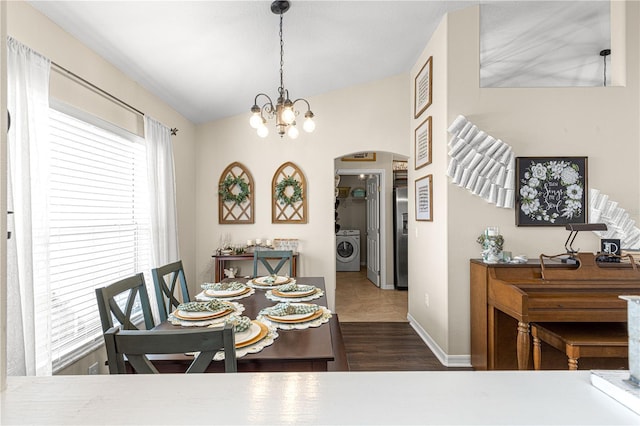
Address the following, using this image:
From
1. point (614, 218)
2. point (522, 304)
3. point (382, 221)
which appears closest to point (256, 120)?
point (522, 304)

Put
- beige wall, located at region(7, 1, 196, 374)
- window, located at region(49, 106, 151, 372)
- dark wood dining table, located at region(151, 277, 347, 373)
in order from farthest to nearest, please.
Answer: window, located at region(49, 106, 151, 372)
beige wall, located at region(7, 1, 196, 374)
dark wood dining table, located at region(151, 277, 347, 373)

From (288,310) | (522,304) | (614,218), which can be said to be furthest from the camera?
(614,218)

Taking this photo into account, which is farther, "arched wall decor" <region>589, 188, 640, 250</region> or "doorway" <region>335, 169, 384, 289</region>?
"doorway" <region>335, 169, 384, 289</region>

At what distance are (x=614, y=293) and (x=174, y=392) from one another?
2.89 meters

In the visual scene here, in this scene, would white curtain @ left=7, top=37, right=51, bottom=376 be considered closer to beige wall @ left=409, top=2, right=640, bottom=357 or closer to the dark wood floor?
the dark wood floor

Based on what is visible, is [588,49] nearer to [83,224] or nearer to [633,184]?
[633,184]

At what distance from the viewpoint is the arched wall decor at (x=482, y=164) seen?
286 centimetres

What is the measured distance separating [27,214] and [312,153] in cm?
307

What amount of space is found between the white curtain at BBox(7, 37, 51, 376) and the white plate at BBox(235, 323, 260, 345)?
40.6 inches

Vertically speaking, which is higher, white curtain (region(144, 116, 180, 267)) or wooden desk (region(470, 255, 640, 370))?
white curtain (region(144, 116, 180, 267))

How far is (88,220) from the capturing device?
2.38 metres

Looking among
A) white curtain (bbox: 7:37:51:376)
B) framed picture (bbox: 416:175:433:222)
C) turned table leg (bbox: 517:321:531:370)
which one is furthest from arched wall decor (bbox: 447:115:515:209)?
white curtain (bbox: 7:37:51:376)

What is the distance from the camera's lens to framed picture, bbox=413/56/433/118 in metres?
3.37

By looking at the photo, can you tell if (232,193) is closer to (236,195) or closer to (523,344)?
(236,195)
